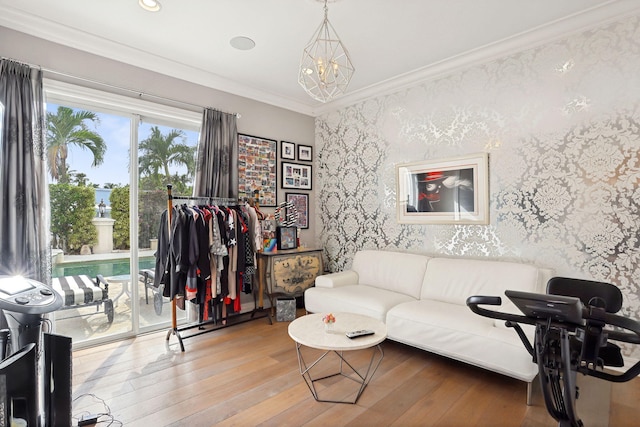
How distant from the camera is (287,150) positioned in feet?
15.6

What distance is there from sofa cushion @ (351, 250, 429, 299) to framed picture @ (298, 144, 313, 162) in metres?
1.63

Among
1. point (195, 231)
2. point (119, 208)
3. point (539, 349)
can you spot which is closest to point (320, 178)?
point (195, 231)

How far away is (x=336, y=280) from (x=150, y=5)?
309 cm

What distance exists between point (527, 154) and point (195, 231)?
Result: 320 cm

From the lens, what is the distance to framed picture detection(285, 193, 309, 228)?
4.81 metres

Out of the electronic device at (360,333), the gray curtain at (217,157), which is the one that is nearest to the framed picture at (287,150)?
the gray curtain at (217,157)

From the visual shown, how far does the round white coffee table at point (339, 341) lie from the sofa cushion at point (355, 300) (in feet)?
1.51

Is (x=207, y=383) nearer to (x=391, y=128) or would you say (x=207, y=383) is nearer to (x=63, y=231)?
(x=63, y=231)

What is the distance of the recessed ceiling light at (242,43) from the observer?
3.09m

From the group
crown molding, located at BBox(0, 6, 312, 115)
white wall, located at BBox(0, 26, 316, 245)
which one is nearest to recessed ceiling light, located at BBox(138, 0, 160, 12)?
crown molding, located at BBox(0, 6, 312, 115)

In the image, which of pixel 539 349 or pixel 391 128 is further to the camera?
pixel 391 128

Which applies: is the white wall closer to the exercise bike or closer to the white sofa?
the white sofa

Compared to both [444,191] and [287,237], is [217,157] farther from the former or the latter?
[444,191]

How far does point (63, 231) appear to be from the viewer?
10.3ft
